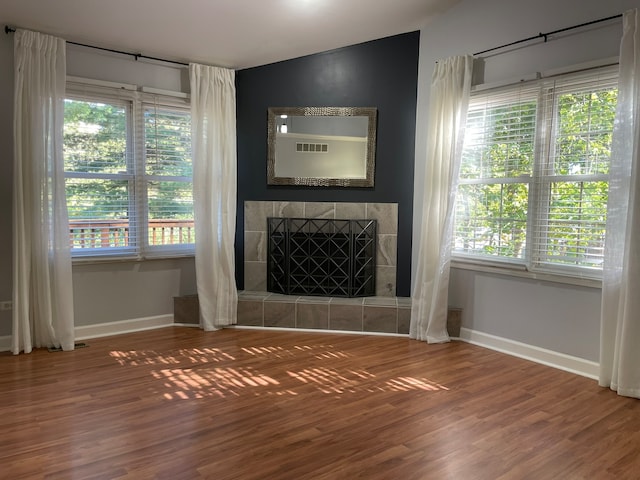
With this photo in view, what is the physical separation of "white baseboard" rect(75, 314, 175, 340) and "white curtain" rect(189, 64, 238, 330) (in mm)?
414

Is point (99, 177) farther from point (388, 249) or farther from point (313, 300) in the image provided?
point (388, 249)

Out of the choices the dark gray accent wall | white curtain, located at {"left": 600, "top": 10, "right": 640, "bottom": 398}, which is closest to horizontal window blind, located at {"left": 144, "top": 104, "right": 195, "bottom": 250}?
the dark gray accent wall

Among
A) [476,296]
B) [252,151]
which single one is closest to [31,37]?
[252,151]

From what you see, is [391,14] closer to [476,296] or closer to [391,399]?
[476,296]

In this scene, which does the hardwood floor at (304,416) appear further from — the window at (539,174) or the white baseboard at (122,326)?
the window at (539,174)

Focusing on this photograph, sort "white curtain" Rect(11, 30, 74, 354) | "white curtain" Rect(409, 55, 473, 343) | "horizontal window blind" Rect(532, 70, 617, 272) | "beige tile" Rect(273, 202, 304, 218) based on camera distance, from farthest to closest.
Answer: "beige tile" Rect(273, 202, 304, 218), "white curtain" Rect(409, 55, 473, 343), "white curtain" Rect(11, 30, 74, 354), "horizontal window blind" Rect(532, 70, 617, 272)

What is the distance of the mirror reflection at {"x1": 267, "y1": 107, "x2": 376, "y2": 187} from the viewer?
15.4 feet

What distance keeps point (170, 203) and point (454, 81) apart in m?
2.85

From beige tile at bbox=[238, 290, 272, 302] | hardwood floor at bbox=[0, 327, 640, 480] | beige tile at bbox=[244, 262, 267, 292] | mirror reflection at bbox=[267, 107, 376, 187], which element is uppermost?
mirror reflection at bbox=[267, 107, 376, 187]

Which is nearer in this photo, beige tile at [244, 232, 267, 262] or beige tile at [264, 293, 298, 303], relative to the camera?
beige tile at [264, 293, 298, 303]

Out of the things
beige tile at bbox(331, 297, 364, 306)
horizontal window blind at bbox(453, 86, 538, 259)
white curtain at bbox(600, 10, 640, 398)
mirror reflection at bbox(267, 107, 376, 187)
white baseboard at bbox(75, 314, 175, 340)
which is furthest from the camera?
mirror reflection at bbox(267, 107, 376, 187)

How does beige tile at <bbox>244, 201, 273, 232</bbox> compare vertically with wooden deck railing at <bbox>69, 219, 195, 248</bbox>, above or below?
above

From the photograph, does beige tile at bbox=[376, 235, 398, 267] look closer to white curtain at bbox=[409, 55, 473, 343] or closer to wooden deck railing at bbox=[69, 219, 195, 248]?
white curtain at bbox=[409, 55, 473, 343]

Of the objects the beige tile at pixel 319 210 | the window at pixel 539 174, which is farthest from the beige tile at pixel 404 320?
the beige tile at pixel 319 210
